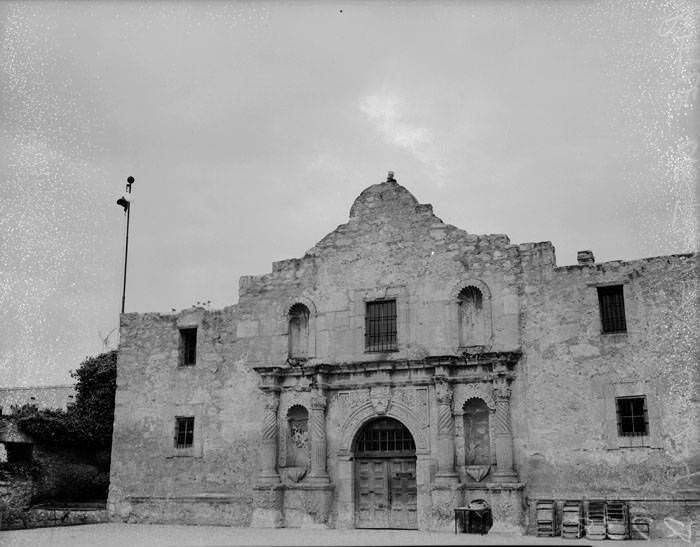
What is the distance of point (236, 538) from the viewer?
16.2 m

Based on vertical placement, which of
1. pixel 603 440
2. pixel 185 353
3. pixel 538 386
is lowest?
pixel 603 440

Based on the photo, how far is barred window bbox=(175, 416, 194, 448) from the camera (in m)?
21.4

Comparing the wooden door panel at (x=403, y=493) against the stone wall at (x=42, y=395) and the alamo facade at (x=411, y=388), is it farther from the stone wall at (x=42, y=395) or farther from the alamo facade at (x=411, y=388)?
the stone wall at (x=42, y=395)

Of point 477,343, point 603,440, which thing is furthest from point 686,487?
point 477,343

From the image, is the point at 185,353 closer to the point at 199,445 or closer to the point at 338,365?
the point at 199,445

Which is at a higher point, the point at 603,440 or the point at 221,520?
the point at 603,440

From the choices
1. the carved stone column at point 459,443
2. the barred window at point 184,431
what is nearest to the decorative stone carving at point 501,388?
the carved stone column at point 459,443

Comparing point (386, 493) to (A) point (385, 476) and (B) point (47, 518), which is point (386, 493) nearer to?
(A) point (385, 476)

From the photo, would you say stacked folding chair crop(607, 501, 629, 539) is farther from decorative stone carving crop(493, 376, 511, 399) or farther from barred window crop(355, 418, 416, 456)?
barred window crop(355, 418, 416, 456)

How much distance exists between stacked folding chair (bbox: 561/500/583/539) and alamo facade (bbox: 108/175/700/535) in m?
0.29

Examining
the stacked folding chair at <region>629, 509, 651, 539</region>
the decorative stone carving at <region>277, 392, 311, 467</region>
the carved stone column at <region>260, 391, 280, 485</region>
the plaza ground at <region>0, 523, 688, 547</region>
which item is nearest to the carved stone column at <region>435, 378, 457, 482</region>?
the plaza ground at <region>0, 523, 688, 547</region>

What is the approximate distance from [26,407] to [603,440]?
15.7m

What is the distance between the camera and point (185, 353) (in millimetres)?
22266

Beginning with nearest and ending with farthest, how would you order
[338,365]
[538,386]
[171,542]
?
[171,542], [538,386], [338,365]
